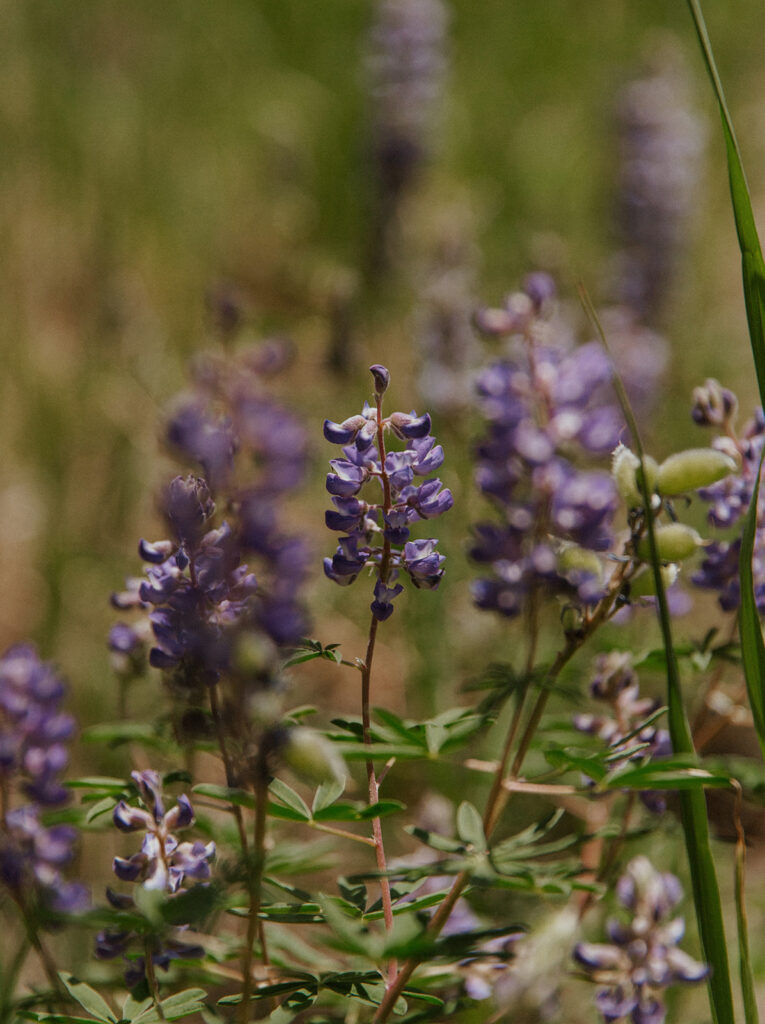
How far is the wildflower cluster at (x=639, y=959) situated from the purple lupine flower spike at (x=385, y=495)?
1.72 ft

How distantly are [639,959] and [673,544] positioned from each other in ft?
1.80

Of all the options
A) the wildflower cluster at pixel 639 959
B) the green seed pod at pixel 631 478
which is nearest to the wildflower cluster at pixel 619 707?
the wildflower cluster at pixel 639 959

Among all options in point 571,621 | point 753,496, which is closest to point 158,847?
point 571,621

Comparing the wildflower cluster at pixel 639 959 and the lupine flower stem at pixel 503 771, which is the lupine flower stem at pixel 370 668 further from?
the wildflower cluster at pixel 639 959

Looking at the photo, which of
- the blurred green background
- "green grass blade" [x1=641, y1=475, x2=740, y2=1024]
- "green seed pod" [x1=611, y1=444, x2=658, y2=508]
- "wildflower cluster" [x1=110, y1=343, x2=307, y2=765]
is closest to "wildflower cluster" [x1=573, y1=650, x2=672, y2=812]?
"green grass blade" [x1=641, y1=475, x2=740, y2=1024]

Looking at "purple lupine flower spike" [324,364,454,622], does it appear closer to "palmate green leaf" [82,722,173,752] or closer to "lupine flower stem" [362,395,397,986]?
"lupine flower stem" [362,395,397,986]

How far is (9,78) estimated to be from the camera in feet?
13.2

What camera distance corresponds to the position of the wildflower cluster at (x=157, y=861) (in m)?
1.08

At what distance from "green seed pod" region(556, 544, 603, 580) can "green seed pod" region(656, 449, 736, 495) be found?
114mm

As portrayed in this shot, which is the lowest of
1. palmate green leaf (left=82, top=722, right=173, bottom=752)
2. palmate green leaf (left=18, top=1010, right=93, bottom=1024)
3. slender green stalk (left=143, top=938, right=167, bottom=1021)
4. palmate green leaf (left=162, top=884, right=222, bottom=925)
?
palmate green leaf (left=18, top=1010, right=93, bottom=1024)

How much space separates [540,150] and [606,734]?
13.5ft

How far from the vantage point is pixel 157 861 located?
1083 millimetres

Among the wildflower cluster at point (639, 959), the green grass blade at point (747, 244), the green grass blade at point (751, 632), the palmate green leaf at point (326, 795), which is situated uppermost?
the green grass blade at point (747, 244)

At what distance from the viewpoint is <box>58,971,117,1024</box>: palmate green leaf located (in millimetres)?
1141
